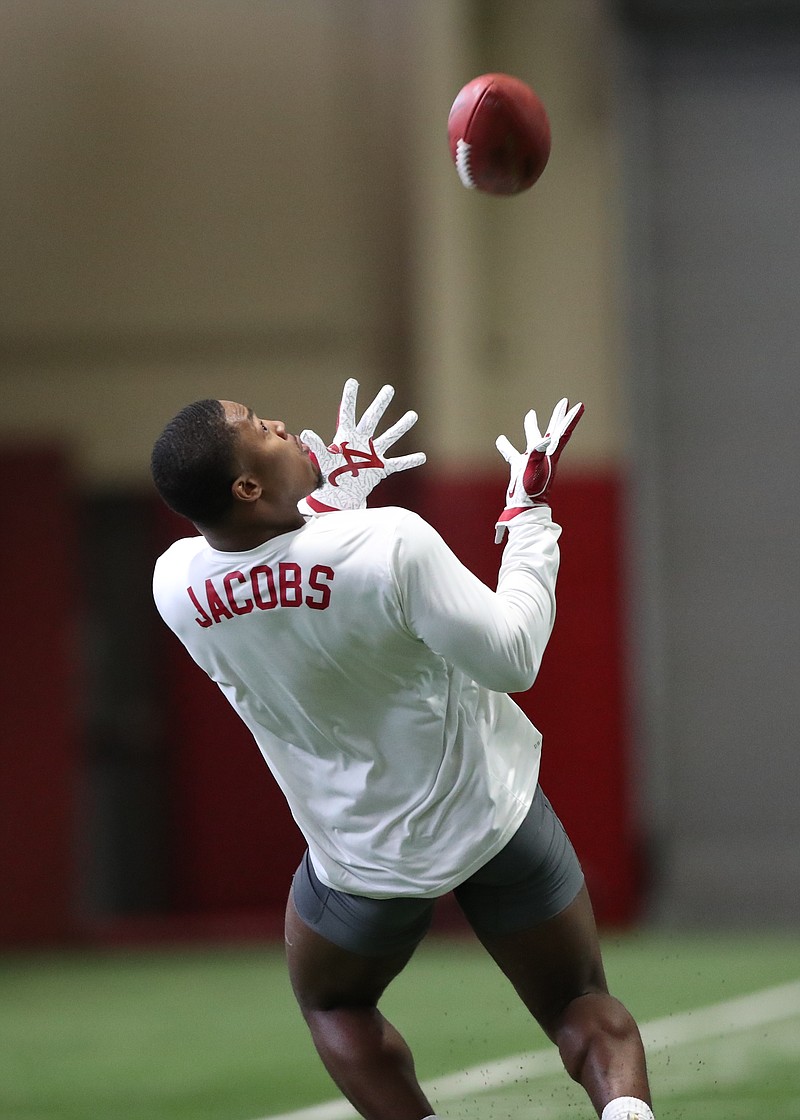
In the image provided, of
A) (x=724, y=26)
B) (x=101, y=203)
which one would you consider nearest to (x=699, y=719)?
(x=724, y=26)

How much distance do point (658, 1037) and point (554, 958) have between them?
2.17 meters

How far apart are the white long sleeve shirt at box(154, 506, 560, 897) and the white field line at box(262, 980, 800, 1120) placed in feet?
4.87

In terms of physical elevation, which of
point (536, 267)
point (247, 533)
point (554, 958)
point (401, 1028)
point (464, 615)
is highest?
point (536, 267)

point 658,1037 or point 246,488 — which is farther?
point 658,1037

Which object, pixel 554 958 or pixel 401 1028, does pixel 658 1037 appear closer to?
pixel 401 1028

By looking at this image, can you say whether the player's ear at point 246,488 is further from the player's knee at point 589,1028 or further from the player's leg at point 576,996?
the player's knee at point 589,1028

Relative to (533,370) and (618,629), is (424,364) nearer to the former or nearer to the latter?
(533,370)

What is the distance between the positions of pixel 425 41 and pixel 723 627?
3378 mm

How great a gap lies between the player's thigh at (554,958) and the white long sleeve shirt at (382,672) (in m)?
0.19

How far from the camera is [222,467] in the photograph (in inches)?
111

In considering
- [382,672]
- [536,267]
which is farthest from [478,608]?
[536,267]

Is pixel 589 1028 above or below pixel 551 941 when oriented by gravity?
below

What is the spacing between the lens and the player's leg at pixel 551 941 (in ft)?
9.74

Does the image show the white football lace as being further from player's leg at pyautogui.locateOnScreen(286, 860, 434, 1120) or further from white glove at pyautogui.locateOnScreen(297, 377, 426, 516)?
player's leg at pyautogui.locateOnScreen(286, 860, 434, 1120)
